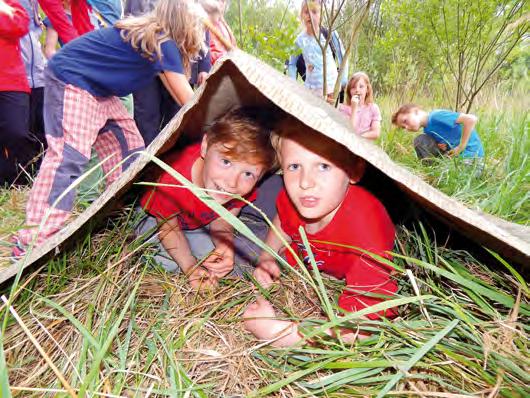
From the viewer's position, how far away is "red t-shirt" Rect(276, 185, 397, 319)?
1035 millimetres

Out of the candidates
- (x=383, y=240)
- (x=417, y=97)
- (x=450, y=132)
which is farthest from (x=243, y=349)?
(x=417, y=97)

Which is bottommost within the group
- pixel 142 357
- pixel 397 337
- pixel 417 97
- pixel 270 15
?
pixel 417 97

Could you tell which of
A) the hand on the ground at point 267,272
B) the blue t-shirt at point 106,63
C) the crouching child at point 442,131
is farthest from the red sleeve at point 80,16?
the crouching child at point 442,131

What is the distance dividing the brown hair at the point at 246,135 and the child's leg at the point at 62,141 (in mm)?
708

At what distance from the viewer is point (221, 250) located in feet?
4.86

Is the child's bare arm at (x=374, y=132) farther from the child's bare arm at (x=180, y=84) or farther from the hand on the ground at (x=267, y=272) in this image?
the hand on the ground at (x=267, y=272)

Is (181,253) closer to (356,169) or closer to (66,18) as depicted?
(356,169)

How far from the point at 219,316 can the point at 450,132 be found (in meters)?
3.03

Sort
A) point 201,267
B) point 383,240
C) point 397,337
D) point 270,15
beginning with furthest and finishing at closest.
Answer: point 270,15
point 201,267
point 383,240
point 397,337

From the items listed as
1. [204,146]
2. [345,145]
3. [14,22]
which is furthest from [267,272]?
[14,22]

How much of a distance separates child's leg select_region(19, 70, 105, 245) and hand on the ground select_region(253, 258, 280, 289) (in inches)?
34.1

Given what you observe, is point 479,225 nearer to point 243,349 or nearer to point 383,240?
point 383,240

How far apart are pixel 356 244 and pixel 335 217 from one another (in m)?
0.14

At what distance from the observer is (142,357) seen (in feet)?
2.96
